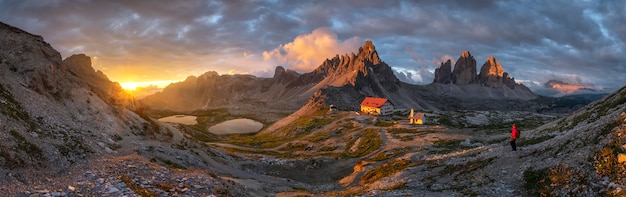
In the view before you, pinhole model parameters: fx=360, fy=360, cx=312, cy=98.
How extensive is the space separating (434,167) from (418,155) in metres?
16.2

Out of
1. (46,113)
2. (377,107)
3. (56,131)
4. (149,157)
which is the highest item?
(46,113)

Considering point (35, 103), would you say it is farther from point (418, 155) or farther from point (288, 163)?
point (418, 155)

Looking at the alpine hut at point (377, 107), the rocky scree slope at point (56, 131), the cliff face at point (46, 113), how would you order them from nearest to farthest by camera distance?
the rocky scree slope at point (56, 131), the cliff face at point (46, 113), the alpine hut at point (377, 107)

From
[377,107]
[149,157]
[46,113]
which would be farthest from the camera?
[377,107]

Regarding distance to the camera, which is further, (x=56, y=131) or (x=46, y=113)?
(x=46, y=113)

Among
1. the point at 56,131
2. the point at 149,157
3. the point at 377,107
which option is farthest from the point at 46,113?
the point at 377,107

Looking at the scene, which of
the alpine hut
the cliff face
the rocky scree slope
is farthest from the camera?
the alpine hut

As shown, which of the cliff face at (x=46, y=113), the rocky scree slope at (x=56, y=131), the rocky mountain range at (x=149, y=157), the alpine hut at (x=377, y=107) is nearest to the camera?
the rocky mountain range at (x=149, y=157)

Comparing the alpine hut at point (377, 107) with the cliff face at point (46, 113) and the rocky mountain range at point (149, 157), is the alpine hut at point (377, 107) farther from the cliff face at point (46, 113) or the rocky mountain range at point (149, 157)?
the cliff face at point (46, 113)

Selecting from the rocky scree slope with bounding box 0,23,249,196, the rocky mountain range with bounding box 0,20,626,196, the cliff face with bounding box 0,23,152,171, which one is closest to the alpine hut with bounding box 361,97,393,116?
the rocky mountain range with bounding box 0,20,626,196

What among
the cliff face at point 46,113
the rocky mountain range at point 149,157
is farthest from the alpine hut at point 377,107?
the cliff face at point 46,113

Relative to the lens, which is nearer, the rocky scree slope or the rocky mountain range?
the rocky mountain range

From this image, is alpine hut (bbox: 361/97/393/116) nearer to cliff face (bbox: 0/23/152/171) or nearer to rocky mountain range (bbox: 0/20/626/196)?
rocky mountain range (bbox: 0/20/626/196)

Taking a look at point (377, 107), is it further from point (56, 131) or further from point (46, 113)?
point (56, 131)
